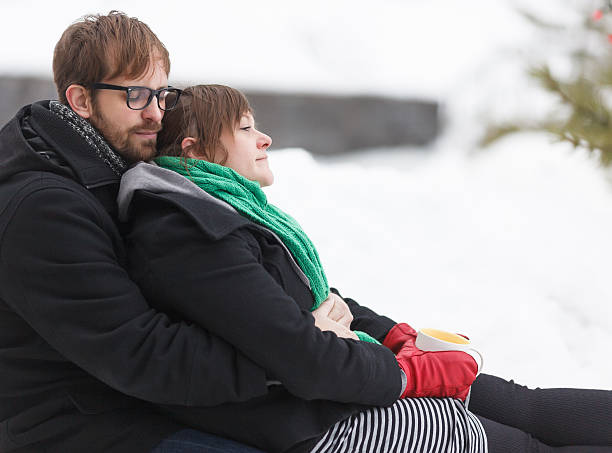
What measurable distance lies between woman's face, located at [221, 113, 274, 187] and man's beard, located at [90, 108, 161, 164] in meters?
0.15

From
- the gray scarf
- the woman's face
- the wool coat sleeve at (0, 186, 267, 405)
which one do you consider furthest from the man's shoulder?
the woman's face

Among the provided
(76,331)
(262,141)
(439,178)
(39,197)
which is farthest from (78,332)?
(439,178)

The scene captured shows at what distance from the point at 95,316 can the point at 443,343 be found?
0.68 m

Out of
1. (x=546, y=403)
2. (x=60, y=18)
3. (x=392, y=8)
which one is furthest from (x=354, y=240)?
(x=392, y=8)

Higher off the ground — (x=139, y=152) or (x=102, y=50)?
(x=102, y=50)

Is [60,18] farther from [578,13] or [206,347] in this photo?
[206,347]

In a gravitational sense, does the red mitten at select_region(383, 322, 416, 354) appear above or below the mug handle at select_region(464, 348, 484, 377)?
below

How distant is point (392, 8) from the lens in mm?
7613

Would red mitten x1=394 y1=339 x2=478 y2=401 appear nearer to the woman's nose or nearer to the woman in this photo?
the woman

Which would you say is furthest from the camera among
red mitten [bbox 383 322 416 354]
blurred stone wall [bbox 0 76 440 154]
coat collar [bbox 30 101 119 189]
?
blurred stone wall [bbox 0 76 440 154]

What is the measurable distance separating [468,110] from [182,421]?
577cm

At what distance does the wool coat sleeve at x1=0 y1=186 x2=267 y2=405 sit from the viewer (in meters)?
1.08

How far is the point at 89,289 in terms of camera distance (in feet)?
3.55

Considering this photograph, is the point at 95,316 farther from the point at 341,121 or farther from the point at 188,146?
the point at 341,121
